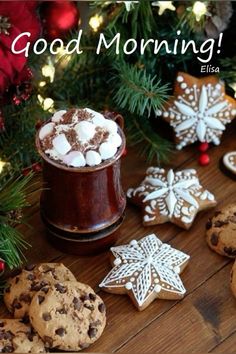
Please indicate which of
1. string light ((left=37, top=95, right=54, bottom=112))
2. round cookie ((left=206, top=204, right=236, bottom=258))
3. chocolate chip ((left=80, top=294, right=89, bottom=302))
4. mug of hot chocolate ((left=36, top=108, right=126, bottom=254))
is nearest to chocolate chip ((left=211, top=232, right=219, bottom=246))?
round cookie ((left=206, top=204, right=236, bottom=258))

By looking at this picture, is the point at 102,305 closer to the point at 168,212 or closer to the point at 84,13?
the point at 168,212

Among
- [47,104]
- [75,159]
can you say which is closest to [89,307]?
[75,159]

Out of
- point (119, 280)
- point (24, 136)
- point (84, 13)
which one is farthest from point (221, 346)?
point (84, 13)

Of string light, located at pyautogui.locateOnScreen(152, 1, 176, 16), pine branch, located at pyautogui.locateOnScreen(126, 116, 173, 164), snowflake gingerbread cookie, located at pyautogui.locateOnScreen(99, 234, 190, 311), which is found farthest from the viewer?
pine branch, located at pyautogui.locateOnScreen(126, 116, 173, 164)

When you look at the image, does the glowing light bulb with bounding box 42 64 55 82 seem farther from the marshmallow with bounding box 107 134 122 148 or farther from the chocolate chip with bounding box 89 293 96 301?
the chocolate chip with bounding box 89 293 96 301

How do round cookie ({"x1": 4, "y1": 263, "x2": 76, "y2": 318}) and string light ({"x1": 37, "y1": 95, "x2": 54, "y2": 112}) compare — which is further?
string light ({"x1": 37, "y1": 95, "x2": 54, "y2": 112})

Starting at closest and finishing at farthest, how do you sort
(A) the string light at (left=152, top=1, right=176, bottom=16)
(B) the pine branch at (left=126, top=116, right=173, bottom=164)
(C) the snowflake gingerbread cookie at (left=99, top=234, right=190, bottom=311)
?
(C) the snowflake gingerbread cookie at (left=99, top=234, right=190, bottom=311) < (A) the string light at (left=152, top=1, right=176, bottom=16) < (B) the pine branch at (left=126, top=116, right=173, bottom=164)

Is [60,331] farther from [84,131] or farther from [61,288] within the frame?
[84,131]

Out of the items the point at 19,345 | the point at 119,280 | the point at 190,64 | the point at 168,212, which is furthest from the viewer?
the point at 190,64
